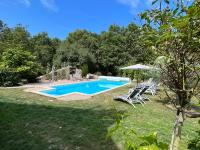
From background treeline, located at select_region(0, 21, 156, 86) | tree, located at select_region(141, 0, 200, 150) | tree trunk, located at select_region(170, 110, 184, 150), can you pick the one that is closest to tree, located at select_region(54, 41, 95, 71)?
background treeline, located at select_region(0, 21, 156, 86)

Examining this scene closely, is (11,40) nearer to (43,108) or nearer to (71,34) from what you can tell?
(71,34)

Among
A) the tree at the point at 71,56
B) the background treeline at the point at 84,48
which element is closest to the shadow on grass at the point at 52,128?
the background treeline at the point at 84,48

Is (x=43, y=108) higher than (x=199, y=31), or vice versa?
(x=199, y=31)

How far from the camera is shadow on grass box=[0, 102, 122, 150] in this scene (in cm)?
484

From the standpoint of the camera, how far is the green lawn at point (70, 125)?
4898mm

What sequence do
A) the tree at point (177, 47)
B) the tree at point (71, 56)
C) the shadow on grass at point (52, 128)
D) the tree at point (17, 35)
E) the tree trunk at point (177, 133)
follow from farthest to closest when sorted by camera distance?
the tree at point (17, 35), the tree at point (71, 56), the shadow on grass at point (52, 128), the tree trunk at point (177, 133), the tree at point (177, 47)

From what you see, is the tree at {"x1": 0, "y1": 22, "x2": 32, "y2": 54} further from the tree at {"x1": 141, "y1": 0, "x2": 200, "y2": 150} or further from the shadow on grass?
the tree at {"x1": 141, "y1": 0, "x2": 200, "y2": 150}

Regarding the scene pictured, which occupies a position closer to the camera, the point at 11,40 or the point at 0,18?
the point at 11,40

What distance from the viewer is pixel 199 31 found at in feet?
5.17

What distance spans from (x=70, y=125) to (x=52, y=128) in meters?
0.55

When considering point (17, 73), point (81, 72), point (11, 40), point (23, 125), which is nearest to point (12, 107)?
point (23, 125)

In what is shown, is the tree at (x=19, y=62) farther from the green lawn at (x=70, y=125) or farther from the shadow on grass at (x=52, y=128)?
the shadow on grass at (x=52, y=128)

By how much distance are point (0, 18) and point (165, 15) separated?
3742 cm

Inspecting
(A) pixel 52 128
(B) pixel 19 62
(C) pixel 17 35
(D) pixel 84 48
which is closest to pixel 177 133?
(A) pixel 52 128
